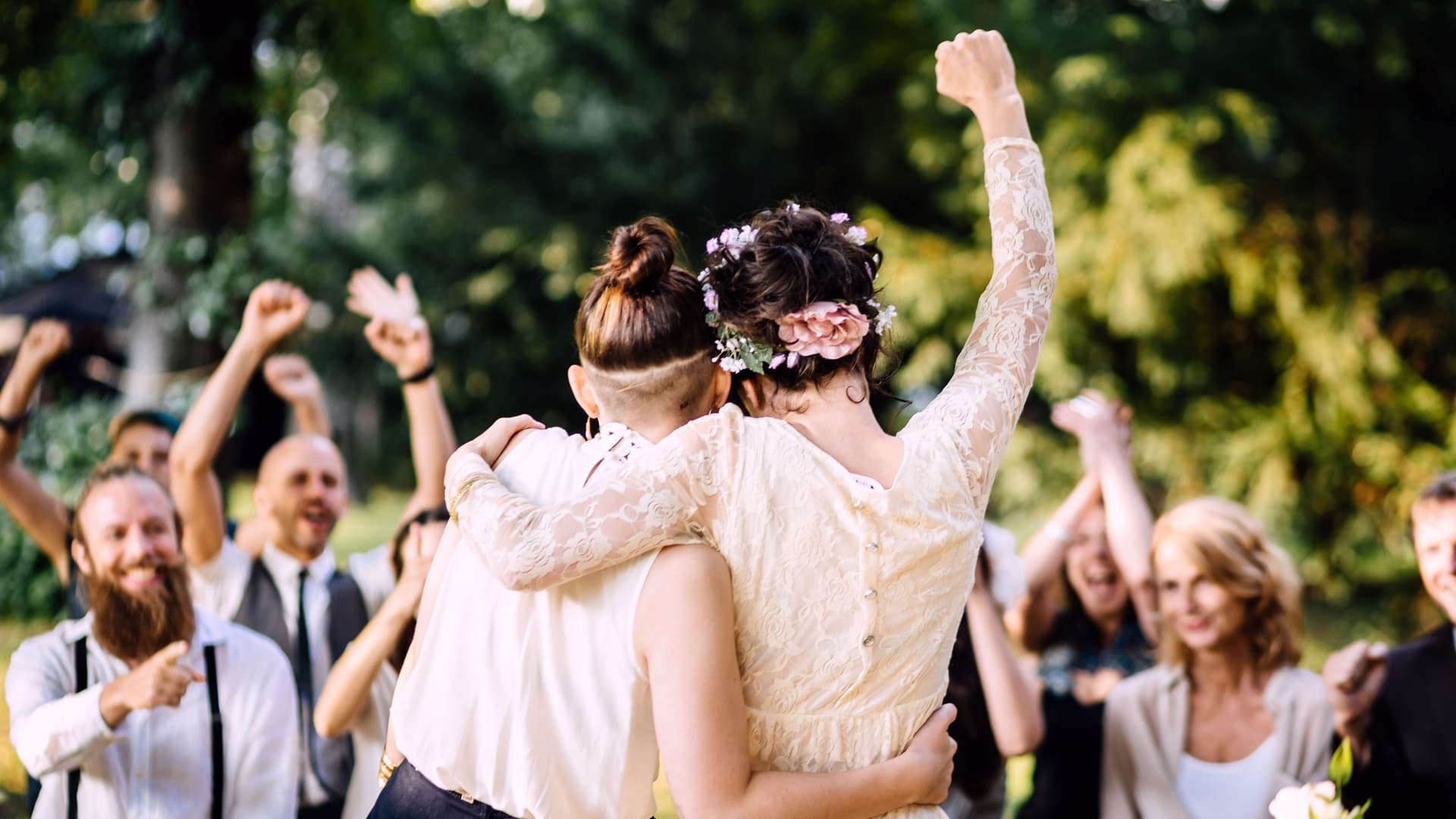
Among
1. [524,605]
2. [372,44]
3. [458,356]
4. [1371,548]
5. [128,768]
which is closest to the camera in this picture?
[524,605]

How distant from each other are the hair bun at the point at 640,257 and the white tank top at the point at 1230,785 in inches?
86.2

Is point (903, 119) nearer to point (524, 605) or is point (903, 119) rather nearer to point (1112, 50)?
point (1112, 50)

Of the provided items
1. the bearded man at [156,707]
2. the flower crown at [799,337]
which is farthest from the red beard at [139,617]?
the flower crown at [799,337]

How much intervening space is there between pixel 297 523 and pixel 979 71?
257 centimetres

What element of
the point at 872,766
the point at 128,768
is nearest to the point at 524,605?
the point at 872,766

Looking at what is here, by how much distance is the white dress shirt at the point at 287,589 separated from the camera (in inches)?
144

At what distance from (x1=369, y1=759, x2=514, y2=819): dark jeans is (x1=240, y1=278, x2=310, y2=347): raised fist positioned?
194 cm

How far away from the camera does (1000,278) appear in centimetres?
219

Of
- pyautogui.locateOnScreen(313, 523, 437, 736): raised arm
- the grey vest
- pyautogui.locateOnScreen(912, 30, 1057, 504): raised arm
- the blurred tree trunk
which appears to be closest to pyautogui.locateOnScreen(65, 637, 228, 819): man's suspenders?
pyautogui.locateOnScreen(313, 523, 437, 736): raised arm

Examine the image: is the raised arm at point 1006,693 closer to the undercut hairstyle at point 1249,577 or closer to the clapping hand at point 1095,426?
the undercut hairstyle at point 1249,577

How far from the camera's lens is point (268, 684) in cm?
300

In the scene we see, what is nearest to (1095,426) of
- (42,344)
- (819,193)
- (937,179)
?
(42,344)

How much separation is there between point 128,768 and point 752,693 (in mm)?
1779

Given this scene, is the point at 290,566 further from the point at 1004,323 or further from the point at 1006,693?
the point at 1004,323
